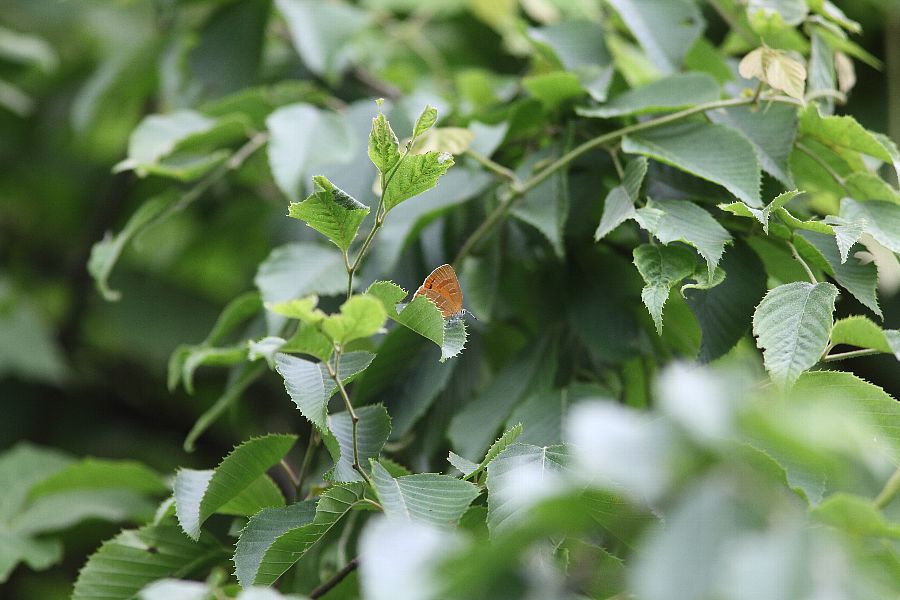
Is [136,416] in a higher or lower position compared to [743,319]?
lower

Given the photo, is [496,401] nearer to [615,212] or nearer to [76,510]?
[615,212]

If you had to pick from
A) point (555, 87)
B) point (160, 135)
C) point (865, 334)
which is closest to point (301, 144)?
point (160, 135)

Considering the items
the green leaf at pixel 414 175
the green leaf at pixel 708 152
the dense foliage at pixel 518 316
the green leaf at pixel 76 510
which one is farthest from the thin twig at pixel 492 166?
the green leaf at pixel 76 510

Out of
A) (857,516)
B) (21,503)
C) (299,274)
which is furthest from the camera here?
(21,503)

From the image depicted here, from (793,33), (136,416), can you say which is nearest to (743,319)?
(793,33)

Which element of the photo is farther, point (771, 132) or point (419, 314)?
point (771, 132)

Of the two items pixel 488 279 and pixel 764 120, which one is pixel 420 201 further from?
pixel 764 120

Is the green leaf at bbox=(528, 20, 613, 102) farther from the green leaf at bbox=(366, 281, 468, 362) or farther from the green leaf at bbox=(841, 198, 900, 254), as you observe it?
the green leaf at bbox=(366, 281, 468, 362)

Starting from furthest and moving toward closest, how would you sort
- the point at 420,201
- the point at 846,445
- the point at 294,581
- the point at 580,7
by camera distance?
the point at 580,7
the point at 420,201
the point at 294,581
the point at 846,445
